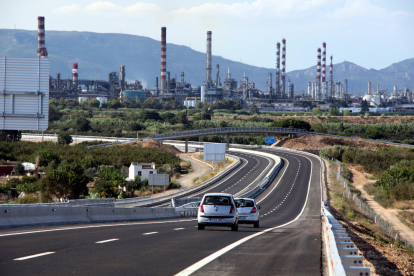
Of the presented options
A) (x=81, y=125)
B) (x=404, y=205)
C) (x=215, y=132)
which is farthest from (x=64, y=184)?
(x=81, y=125)

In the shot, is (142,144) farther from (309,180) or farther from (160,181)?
(160,181)

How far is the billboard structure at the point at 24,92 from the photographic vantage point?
19984mm

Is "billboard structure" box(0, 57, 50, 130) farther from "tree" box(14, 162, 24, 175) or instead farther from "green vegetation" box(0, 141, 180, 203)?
"tree" box(14, 162, 24, 175)

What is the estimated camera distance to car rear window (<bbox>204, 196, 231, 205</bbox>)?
71.3ft

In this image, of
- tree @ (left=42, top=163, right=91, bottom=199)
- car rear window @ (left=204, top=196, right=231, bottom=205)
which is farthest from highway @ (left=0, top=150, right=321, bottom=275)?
tree @ (left=42, top=163, right=91, bottom=199)

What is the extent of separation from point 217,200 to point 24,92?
7857 millimetres

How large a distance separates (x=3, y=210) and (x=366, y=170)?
268 ft

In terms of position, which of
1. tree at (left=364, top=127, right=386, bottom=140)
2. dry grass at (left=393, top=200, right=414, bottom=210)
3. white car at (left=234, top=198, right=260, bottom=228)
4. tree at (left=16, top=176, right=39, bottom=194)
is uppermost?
tree at (left=364, top=127, right=386, bottom=140)

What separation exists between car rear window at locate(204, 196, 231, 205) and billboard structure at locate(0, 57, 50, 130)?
21.1 feet

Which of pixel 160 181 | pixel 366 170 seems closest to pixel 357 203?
pixel 160 181

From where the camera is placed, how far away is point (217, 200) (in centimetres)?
2189

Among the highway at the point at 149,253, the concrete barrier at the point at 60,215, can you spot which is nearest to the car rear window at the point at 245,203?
the concrete barrier at the point at 60,215

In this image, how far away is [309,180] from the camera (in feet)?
252

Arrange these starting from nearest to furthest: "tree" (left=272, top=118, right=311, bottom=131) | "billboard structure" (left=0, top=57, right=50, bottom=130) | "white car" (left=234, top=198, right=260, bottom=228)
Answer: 1. "billboard structure" (left=0, top=57, right=50, bottom=130)
2. "white car" (left=234, top=198, right=260, bottom=228)
3. "tree" (left=272, top=118, right=311, bottom=131)
